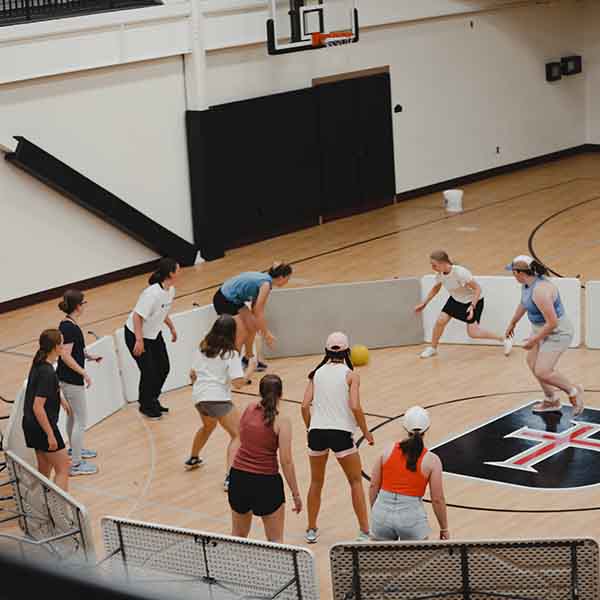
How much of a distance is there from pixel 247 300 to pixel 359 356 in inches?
65.9

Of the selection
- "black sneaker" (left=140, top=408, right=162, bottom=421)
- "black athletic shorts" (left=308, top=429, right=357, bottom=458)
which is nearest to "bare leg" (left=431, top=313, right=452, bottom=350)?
"black sneaker" (left=140, top=408, right=162, bottom=421)

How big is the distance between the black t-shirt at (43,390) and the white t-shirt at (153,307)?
2474 millimetres

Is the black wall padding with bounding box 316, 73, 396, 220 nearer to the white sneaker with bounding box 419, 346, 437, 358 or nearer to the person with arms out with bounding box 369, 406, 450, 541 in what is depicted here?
the white sneaker with bounding box 419, 346, 437, 358

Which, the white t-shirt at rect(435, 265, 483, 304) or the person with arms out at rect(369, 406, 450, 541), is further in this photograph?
the white t-shirt at rect(435, 265, 483, 304)

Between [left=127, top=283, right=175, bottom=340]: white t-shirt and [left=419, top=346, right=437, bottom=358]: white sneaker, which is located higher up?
[left=127, top=283, right=175, bottom=340]: white t-shirt

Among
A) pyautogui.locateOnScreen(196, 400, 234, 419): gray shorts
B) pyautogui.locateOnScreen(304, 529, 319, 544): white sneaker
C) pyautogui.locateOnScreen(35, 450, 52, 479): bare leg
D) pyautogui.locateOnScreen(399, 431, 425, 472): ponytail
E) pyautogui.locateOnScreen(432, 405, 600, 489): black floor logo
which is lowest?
pyautogui.locateOnScreen(432, 405, 600, 489): black floor logo

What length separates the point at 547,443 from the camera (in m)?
9.94

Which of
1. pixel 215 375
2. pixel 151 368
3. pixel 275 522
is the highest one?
pixel 215 375

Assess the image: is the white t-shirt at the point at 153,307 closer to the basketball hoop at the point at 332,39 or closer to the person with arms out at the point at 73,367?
the person with arms out at the point at 73,367

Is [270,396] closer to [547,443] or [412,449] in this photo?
[412,449]

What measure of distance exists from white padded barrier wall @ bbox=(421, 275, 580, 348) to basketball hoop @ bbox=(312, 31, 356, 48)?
7.49m

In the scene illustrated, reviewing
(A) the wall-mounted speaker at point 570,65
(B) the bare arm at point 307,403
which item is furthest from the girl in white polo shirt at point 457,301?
(A) the wall-mounted speaker at point 570,65

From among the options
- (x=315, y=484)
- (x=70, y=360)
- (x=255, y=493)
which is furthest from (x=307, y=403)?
(x=70, y=360)

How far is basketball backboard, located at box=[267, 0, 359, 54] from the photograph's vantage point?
1942 cm
